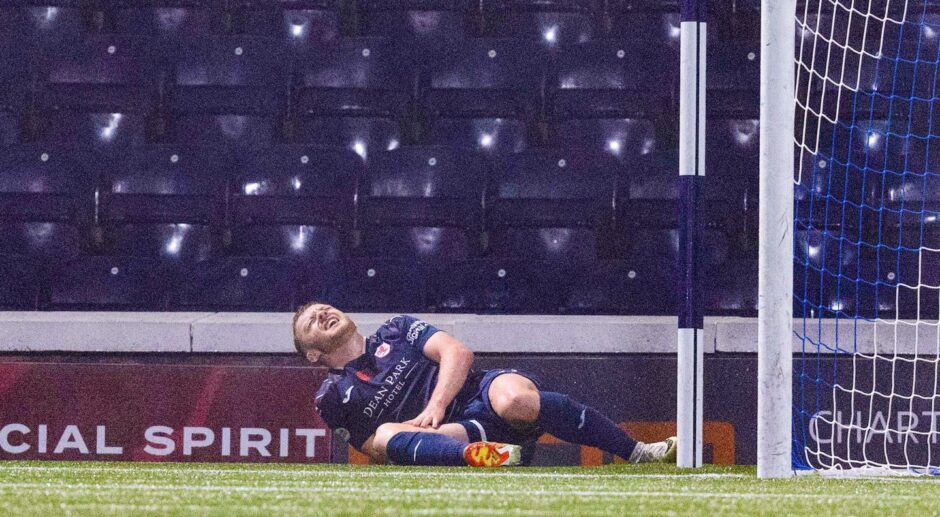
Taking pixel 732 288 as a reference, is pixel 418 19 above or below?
above

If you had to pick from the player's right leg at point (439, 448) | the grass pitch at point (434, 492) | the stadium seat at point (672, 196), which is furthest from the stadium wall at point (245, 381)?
the stadium seat at point (672, 196)

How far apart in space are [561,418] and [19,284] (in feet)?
7.84

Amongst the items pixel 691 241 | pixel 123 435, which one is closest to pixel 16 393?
pixel 123 435

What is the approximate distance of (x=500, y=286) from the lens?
5.43m

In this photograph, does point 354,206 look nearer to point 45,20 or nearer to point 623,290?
point 623,290

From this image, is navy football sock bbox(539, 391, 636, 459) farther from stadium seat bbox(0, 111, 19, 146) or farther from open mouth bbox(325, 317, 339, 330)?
stadium seat bbox(0, 111, 19, 146)

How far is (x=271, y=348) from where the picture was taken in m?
4.60

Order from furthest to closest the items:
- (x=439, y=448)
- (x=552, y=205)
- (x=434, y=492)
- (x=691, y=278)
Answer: (x=552, y=205), (x=691, y=278), (x=439, y=448), (x=434, y=492)

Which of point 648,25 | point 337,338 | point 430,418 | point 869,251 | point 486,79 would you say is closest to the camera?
point 430,418

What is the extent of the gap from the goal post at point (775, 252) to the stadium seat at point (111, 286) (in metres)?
2.67

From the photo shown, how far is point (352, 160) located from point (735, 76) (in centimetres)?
178

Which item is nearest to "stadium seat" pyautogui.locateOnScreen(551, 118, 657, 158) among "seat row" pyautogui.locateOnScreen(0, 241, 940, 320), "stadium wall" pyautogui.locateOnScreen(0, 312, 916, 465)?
"seat row" pyautogui.locateOnScreen(0, 241, 940, 320)

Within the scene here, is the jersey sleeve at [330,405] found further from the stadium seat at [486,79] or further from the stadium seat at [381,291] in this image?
the stadium seat at [486,79]

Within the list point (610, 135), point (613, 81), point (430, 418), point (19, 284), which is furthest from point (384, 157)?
point (430, 418)
